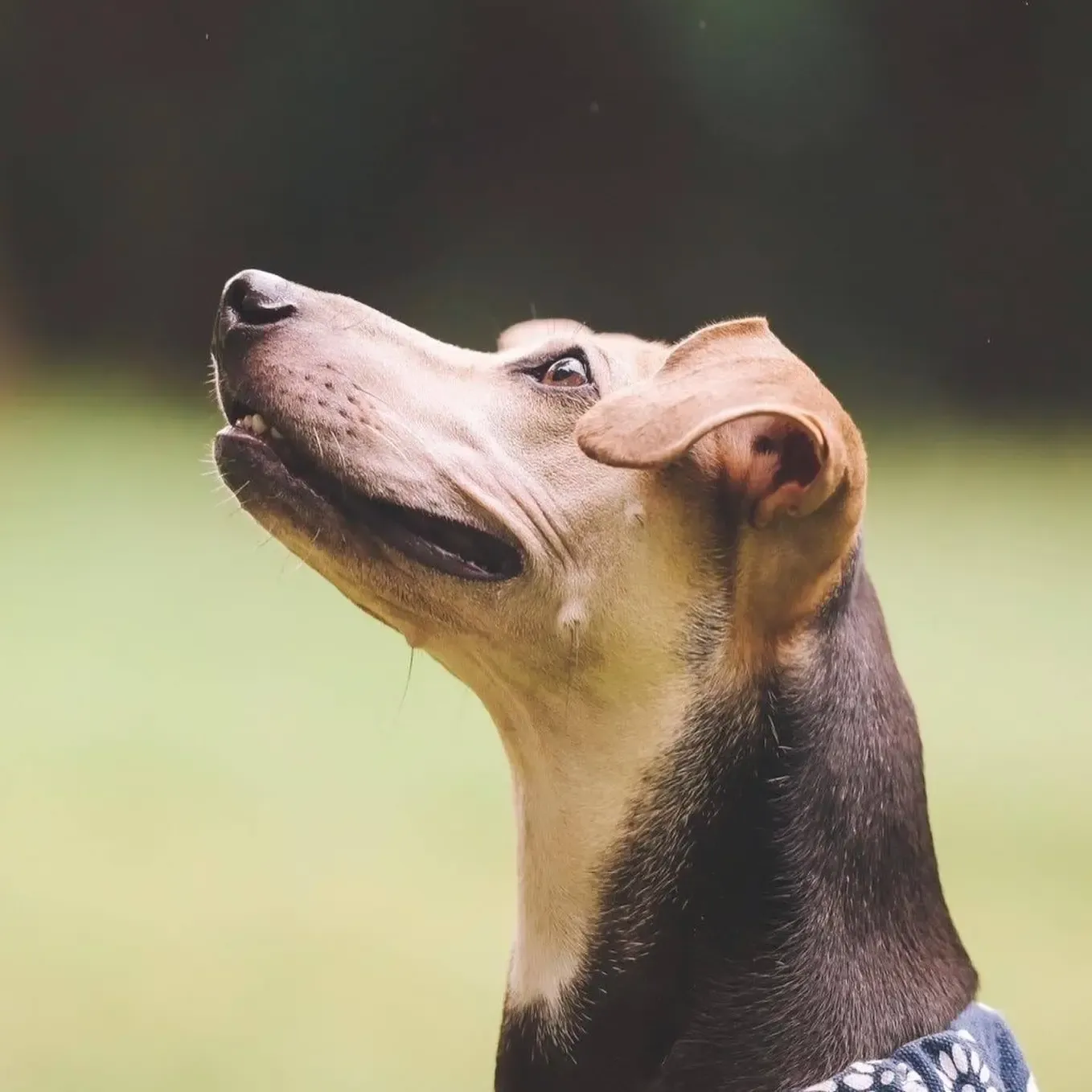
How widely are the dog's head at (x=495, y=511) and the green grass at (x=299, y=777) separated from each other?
964mm

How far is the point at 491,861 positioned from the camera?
11.0 feet

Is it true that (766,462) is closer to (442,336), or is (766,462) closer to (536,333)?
(536,333)

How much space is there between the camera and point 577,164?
3.84m

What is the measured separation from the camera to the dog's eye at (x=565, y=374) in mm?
1898

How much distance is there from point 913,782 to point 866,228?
2.45m

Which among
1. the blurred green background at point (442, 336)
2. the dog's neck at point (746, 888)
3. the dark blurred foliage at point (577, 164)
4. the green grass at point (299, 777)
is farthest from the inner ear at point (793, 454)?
the dark blurred foliage at point (577, 164)

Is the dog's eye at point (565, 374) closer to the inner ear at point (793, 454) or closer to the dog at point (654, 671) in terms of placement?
the dog at point (654, 671)

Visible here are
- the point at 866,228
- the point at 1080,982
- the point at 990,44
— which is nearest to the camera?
the point at 1080,982

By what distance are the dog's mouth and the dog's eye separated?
24 cm

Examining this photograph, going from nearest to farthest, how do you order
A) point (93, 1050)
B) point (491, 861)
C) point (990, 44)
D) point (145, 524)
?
point (93, 1050) < point (491, 861) < point (990, 44) < point (145, 524)

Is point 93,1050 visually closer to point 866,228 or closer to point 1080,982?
point 1080,982

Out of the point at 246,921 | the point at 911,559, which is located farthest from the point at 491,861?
the point at 911,559

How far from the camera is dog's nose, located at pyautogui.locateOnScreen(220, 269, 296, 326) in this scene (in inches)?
71.0

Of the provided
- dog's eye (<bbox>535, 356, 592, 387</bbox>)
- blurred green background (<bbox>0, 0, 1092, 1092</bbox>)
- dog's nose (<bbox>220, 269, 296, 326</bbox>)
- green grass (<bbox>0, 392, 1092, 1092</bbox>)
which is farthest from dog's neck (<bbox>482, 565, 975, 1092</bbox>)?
blurred green background (<bbox>0, 0, 1092, 1092</bbox>)
